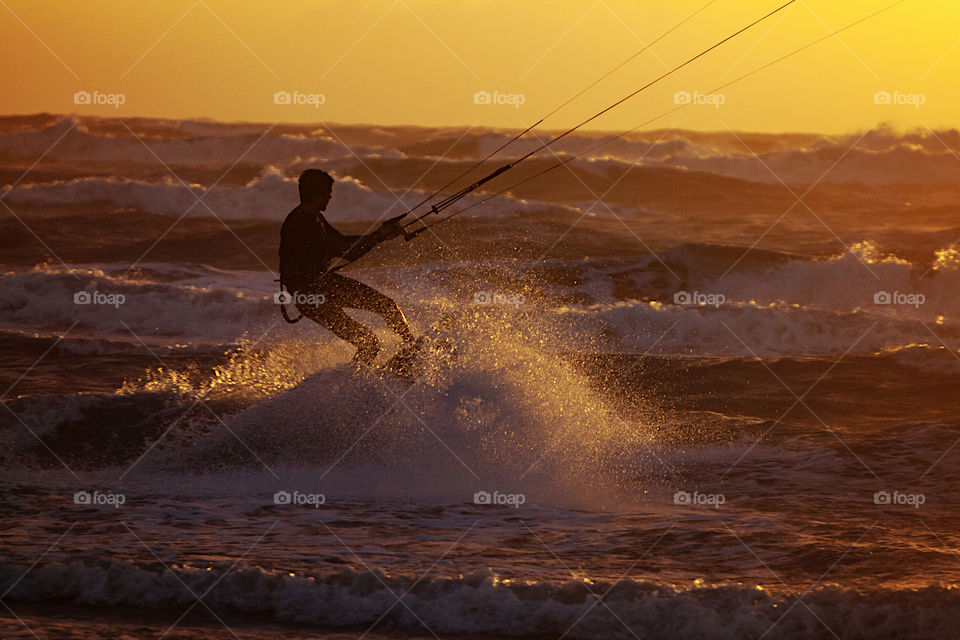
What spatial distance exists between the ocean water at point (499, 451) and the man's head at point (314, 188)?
69.0 inches

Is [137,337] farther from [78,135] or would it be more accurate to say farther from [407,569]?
[78,135]

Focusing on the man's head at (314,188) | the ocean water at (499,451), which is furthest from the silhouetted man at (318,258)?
the ocean water at (499,451)

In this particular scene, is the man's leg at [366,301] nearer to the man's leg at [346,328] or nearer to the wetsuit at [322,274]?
the wetsuit at [322,274]

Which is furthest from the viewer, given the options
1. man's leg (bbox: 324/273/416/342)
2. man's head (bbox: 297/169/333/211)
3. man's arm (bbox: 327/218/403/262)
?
man's leg (bbox: 324/273/416/342)

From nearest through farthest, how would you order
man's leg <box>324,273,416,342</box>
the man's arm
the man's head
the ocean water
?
the ocean water, the man's arm, the man's head, man's leg <box>324,273,416,342</box>

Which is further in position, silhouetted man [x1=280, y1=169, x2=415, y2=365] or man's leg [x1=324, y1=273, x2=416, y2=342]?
man's leg [x1=324, y1=273, x2=416, y2=342]

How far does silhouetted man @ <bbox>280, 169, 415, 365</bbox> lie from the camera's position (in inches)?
352

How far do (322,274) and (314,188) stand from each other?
2.37 feet

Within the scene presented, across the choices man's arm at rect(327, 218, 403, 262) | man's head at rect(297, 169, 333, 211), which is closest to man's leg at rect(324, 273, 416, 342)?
man's arm at rect(327, 218, 403, 262)

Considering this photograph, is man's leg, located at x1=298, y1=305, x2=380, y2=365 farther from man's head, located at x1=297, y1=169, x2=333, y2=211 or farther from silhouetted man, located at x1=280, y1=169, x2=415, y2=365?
man's head, located at x1=297, y1=169, x2=333, y2=211

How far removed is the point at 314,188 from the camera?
8914 mm

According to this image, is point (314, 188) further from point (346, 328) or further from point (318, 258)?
point (346, 328)

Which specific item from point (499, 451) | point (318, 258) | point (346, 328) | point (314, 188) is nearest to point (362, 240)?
point (318, 258)

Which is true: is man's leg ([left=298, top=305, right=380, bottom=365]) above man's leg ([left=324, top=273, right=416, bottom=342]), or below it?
below
